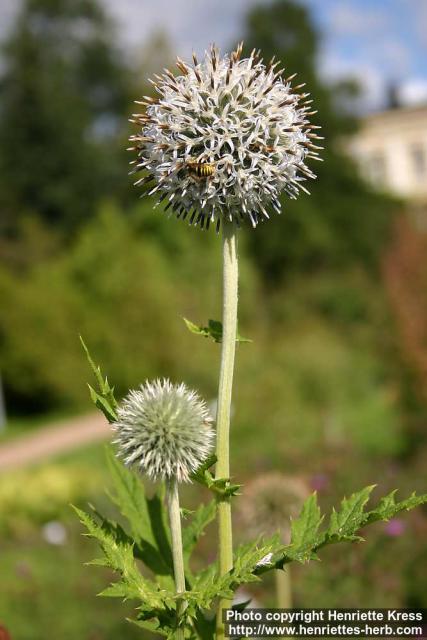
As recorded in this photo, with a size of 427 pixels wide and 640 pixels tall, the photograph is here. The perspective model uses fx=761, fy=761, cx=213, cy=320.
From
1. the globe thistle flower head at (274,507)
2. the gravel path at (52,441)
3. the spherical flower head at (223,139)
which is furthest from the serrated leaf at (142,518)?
Answer: the gravel path at (52,441)

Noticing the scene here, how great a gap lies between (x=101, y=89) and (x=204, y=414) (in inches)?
1591

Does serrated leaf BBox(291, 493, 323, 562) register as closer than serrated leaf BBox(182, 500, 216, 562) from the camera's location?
Yes

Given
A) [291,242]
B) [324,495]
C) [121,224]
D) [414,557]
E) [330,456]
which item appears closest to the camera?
[414,557]

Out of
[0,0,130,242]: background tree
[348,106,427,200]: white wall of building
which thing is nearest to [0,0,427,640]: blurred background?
[0,0,130,242]: background tree

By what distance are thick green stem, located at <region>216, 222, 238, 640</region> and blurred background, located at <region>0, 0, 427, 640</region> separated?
8.01ft

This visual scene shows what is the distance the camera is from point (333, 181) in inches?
1379

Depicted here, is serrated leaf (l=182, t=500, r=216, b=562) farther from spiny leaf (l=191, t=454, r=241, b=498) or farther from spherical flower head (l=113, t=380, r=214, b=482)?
spiny leaf (l=191, t=454, r=241, b=498)

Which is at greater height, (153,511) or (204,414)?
(204,414)

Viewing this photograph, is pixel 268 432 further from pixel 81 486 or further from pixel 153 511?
pixel 153 511

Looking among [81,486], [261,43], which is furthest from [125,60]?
[81,486]

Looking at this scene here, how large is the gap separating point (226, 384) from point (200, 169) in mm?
552

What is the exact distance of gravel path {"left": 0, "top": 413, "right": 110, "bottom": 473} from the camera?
15.3 metres

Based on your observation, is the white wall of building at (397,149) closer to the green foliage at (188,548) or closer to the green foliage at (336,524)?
the green foliage at (188,548)

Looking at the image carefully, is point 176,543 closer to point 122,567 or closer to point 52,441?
point 122,567
